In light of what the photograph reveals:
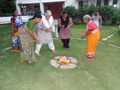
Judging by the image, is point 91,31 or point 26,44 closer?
point 26,44

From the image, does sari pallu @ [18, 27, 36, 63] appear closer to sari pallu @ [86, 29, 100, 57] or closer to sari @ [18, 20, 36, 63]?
sari @ [18, 20, 36, 63]

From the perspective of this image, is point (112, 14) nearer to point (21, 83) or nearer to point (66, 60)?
point (66, 60)

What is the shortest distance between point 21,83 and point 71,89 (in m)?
1.16

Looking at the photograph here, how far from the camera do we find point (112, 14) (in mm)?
11320

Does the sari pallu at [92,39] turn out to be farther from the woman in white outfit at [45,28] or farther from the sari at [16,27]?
the sari at [16,27]

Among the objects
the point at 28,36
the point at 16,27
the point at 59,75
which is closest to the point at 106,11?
the point at 16,27

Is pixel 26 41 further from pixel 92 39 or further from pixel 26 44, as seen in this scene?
pixel 92 39

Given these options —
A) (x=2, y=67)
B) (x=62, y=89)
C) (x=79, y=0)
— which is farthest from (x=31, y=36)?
(x=79, y=0)

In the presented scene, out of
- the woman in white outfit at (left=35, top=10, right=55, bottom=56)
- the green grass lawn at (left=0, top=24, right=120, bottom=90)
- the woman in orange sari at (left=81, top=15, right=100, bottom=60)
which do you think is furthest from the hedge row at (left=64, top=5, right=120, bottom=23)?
the woman in orange sari at (left=81, top=15, right=100, bottom=60)

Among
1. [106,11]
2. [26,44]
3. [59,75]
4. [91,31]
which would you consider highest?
[106,11]

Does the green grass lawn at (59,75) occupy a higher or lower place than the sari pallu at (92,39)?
lower

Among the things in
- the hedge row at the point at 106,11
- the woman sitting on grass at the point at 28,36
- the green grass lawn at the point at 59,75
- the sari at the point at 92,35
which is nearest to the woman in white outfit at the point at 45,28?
the green grass lawn at the point at 59,75

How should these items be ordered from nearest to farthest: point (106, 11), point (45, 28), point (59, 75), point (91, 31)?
point (59, 75)
point (91, 31)
point (45, 28)
point (106, 11)

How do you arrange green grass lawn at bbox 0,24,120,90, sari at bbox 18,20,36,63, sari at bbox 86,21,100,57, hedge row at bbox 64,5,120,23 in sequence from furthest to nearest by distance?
hedge row at bbox 64,5,120,23 < sari at bbox 86,21,100,57 < sari at bbox 18,20,36,63 < green grass lawn at bbox 0,24,120,90
